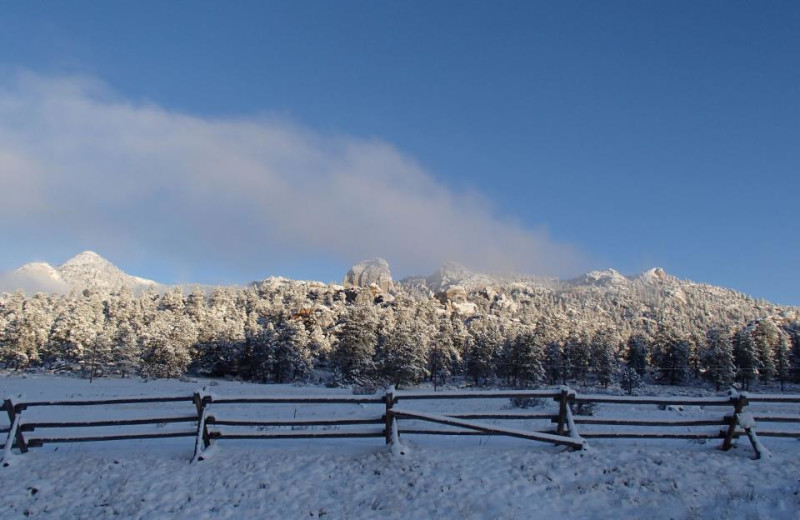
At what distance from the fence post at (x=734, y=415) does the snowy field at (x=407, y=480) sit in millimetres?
253

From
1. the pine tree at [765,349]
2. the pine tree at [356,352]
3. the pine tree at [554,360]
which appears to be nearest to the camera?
the pine tree at [356,352]

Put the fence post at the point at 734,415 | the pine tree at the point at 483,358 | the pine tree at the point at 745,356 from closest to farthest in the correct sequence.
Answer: the fence post at the point at 734,415 < the pine tree at the point at 745,356 < the pine tree at the point at 483,358

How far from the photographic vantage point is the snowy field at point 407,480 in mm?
9445

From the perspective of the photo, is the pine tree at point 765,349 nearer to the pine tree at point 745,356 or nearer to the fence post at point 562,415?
the pine tree at point 745,356

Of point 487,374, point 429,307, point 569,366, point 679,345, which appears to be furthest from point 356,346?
point 429,307

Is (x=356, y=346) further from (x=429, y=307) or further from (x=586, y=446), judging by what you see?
(x=429, y=307)

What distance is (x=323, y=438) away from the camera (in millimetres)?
12773

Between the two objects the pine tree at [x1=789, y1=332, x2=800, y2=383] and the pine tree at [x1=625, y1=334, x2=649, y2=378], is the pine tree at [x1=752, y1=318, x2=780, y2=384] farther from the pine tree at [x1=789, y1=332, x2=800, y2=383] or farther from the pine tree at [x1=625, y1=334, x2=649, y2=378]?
the pine tree at [x1=625, y1=334, x2=649, y2=378]

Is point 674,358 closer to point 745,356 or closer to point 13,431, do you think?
point 745,356

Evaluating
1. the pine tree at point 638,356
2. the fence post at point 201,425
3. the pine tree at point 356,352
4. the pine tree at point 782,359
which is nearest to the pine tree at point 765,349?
the pine tree at point 782,359

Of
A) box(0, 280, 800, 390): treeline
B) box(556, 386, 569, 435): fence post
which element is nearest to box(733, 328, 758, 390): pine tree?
box(0, 280, 800, 390): treeline

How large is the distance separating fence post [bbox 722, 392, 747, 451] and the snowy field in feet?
0.83

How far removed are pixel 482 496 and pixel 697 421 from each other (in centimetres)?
626

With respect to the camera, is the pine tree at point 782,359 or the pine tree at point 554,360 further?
the pine tree at point 554,360
